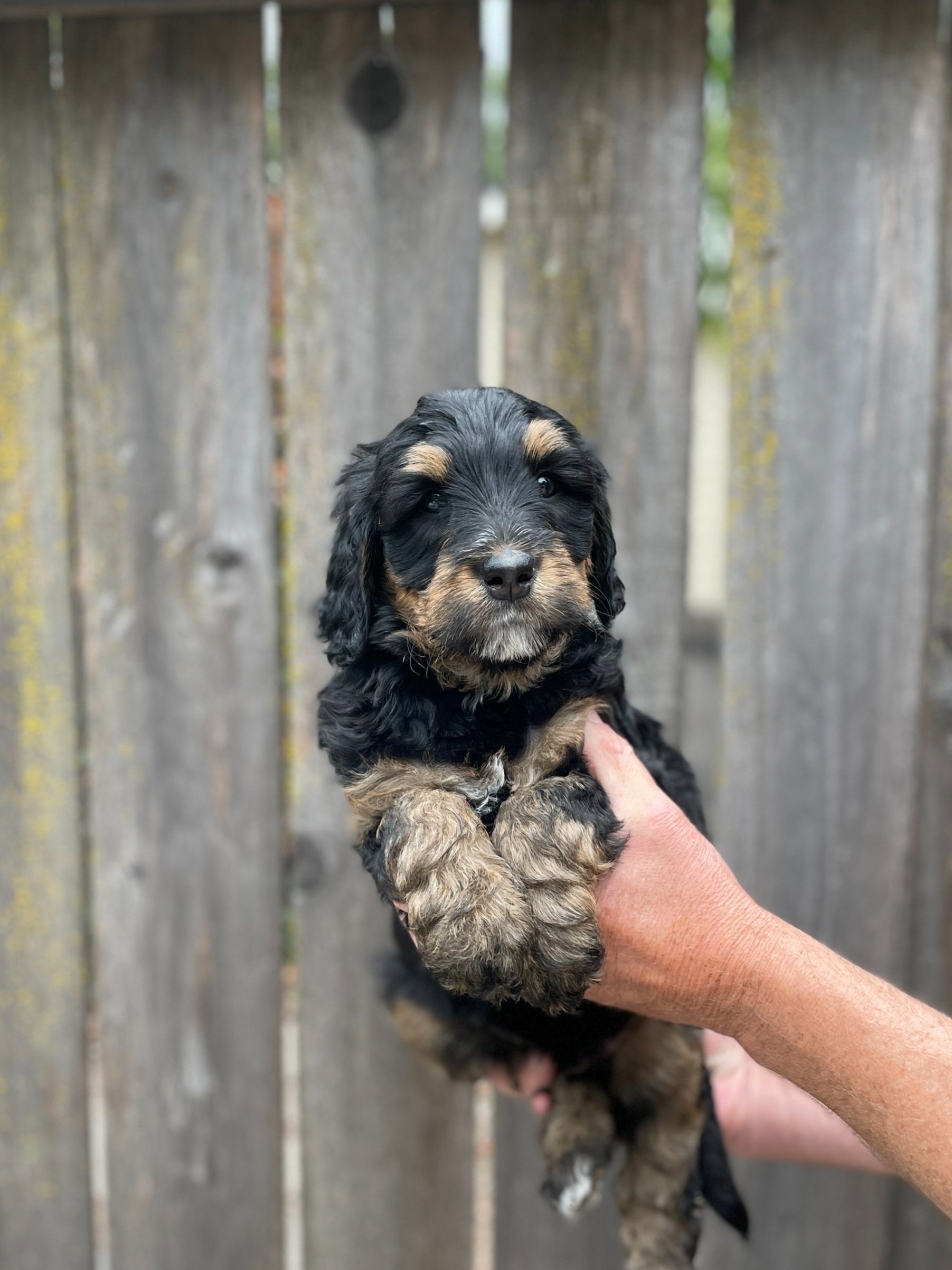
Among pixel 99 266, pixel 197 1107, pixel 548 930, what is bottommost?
pixel 197 1107

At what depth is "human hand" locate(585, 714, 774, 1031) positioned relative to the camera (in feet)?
6.35

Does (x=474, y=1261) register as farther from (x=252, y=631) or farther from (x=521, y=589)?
(x=521, y=589)

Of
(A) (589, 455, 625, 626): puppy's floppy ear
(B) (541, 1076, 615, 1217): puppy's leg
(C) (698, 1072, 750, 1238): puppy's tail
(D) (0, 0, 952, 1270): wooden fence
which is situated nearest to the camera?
(A) (589, 455, 625, 626): puppy's floppy ear

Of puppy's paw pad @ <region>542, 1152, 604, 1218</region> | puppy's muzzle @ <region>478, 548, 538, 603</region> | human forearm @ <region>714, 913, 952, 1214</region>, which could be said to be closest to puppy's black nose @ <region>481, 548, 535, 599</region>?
puppy's muzzle @ <region>478, 548, 538, 603</region>

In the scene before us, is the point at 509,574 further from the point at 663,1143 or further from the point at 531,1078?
the point at 663,1143

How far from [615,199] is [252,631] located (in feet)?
4.91

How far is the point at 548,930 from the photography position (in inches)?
70.1

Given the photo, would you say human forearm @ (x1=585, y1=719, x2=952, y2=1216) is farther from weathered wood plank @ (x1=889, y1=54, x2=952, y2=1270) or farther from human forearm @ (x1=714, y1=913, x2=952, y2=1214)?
weathered wood plank @ (x1=889, y1=54, x2=952, y2=1270)

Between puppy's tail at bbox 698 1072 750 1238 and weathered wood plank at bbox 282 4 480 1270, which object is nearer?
puppy's tail at bbox 698 1072 750 1238

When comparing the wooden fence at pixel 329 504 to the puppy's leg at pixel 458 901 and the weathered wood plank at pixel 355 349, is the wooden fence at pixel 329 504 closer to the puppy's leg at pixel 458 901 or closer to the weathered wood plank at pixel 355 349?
the weathered wood plank at pixel 355 349

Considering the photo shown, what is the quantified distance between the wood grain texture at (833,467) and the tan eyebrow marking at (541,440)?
35.6 inches

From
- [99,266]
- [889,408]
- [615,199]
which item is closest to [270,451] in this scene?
[99,266]

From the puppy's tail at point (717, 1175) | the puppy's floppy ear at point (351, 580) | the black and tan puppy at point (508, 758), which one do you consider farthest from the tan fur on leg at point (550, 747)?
the puppy's tail at point (717, 1175)

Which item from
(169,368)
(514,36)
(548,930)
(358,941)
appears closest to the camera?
(548,930)
